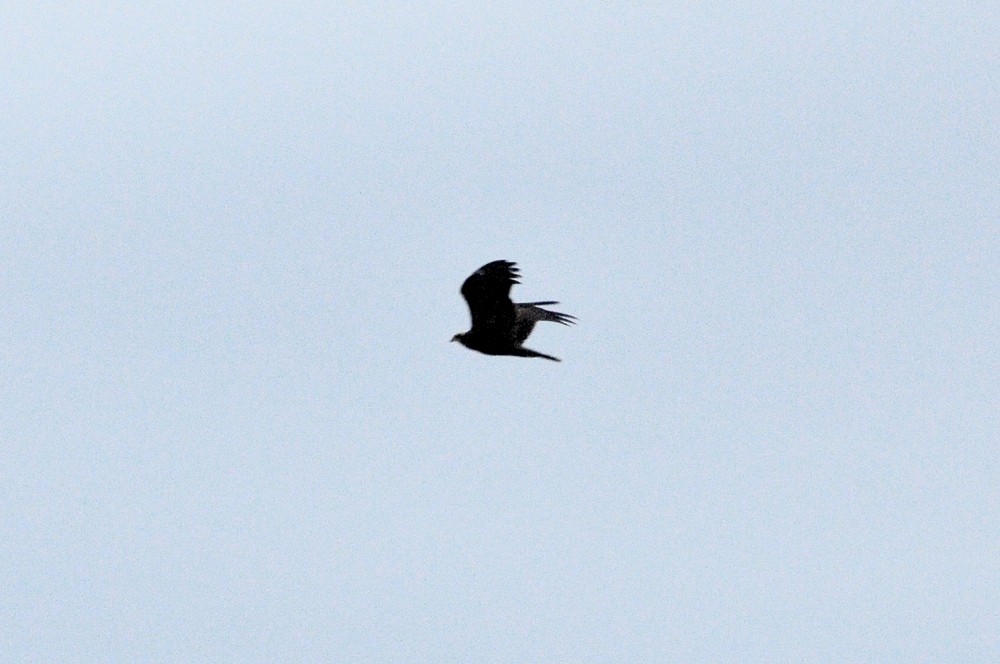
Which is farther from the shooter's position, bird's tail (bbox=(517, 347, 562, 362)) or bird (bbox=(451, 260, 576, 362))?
bird's tail (bbox=(517, 347, 562, 362))

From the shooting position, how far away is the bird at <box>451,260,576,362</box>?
28.8 m

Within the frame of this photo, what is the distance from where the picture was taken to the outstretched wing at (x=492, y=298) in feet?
94.2

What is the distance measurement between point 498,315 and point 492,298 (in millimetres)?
715

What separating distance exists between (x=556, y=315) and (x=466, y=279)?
13.5 ft

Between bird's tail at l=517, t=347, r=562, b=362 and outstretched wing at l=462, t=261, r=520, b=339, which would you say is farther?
bird's tail at l=517, t=347, r=562, b=362

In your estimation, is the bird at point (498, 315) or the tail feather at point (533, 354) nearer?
the bird at point (498, 315)

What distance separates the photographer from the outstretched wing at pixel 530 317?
106 feet

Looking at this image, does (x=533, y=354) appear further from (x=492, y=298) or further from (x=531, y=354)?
(x=492, y=298)

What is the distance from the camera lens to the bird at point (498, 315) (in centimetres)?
2884

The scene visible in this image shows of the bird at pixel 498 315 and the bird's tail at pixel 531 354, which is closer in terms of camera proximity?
the bird at pixel 498 315

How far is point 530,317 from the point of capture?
32.6 meters

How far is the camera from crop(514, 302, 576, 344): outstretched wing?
3222 centimetres

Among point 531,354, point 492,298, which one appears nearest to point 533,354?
point 531,354

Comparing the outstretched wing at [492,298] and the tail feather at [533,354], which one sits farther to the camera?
the tail feather at [533,354]
